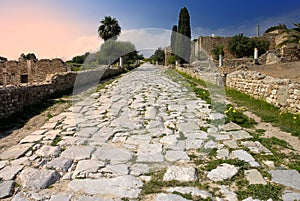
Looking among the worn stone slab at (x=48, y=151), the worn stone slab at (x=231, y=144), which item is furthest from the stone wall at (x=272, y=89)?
the worn stone slab at (x=48, y=151)

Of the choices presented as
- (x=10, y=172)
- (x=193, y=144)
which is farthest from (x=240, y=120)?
(x=10, y=172)

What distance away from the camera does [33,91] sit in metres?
6.31

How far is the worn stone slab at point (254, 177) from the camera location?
230cm

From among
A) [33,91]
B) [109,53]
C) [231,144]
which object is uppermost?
[109,53]

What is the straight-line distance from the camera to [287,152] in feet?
9.93

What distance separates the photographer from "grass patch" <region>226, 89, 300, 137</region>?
4.10 meters

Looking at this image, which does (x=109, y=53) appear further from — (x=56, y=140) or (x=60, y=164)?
(x=60, y=164)

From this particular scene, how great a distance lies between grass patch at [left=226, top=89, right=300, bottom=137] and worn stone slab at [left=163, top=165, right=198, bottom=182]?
224 centimetres

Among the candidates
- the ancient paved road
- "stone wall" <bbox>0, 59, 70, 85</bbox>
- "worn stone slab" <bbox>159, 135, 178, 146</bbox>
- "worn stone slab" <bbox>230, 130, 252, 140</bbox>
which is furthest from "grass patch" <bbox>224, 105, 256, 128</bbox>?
"stone wall" <bbox>0, 59, 70, 85</bbox>

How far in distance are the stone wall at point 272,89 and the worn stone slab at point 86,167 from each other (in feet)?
14.0

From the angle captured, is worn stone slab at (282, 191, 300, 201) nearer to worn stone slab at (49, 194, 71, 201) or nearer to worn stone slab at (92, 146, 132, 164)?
worn stone slab at (92, 146, 132, 164)

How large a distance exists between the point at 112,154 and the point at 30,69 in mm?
15265

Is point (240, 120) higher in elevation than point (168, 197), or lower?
higher

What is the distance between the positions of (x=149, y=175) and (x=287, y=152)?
1.91m
